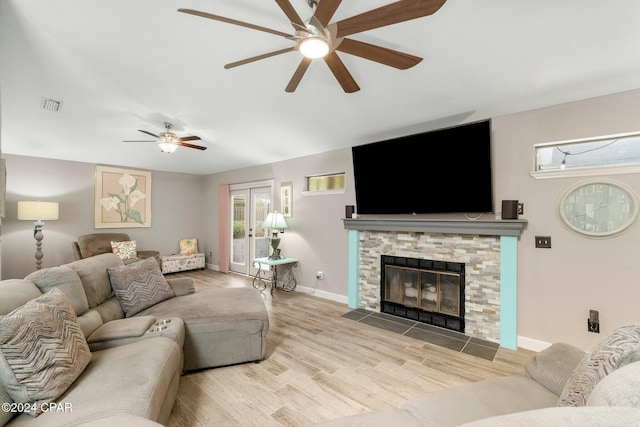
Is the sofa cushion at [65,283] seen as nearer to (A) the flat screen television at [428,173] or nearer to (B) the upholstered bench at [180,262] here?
(A) the flat screen television at [428,173]

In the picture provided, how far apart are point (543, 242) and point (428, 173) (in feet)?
4.36

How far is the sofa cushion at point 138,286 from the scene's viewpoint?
94.7 inches

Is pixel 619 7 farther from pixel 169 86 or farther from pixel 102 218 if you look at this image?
pixel 102 218

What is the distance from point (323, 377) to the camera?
2.21 metres

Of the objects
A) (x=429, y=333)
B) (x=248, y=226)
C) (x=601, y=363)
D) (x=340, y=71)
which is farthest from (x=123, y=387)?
(x=248, y=226)

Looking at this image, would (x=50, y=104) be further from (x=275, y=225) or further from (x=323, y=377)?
(x=323, y=377)

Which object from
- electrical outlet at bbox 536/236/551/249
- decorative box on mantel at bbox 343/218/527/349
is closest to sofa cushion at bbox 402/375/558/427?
decorative box on mantel at bbox 343/218/527/349

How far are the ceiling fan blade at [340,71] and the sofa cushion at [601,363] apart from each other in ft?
6.35

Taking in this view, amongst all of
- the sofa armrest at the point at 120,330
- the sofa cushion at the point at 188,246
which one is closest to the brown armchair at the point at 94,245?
the sofa cushion at the point at 188,246

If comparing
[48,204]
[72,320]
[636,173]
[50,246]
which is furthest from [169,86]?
[636,173]

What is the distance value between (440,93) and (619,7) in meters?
1.23

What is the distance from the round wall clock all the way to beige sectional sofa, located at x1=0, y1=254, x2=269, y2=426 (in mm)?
3074

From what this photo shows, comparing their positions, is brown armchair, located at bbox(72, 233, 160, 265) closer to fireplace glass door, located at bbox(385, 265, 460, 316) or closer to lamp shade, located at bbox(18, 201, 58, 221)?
lamp shade, located at bbox(18, 201, 58, 221)

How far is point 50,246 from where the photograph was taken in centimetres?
484
